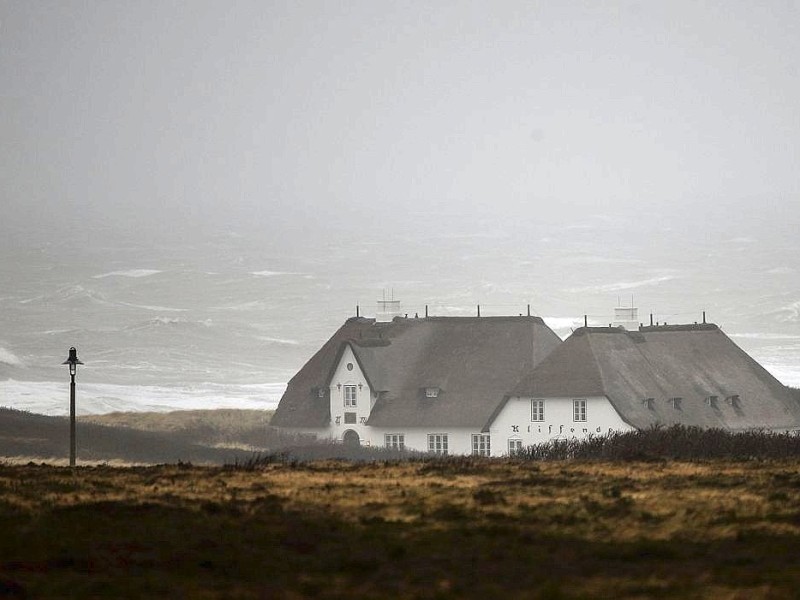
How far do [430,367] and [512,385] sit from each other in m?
5.92

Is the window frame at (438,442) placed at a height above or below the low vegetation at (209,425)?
below

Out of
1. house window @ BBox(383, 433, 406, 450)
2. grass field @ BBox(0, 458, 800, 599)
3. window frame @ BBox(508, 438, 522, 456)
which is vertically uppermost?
house window @ BBox(383, 433, 406, 450)

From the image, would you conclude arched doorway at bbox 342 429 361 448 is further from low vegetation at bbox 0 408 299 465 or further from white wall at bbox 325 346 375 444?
low vegetation at bbox 0 408 299 465

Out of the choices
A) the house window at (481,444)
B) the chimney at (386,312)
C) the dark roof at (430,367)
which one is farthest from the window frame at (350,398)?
the chimney at (386,312)

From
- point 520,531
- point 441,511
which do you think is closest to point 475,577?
point 520,531

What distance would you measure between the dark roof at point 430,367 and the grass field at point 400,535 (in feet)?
Result: 219

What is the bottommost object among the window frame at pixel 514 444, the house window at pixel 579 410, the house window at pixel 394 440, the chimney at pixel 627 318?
the window frame at pixel 514 444

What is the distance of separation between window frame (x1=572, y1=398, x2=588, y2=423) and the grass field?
60243mm

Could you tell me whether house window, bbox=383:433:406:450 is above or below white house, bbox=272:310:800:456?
below

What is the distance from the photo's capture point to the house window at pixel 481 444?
92125mm

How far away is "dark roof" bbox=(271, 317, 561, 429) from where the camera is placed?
9688cm

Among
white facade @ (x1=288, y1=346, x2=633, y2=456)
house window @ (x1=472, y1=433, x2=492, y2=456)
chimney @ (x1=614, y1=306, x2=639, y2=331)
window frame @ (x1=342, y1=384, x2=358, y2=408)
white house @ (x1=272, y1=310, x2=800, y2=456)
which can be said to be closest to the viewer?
white facade @ (x1=288, y1=346, x2=633, y2=456)

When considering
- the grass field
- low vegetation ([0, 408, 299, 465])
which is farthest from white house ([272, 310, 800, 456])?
the grass field

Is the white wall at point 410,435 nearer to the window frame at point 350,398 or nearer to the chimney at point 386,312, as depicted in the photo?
the window frame at point 350,398
